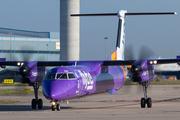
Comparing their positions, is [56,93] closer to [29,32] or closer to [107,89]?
[107,89]

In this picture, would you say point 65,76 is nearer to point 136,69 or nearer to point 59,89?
point 59,89

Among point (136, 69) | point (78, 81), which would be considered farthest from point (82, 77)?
point (136, 69)

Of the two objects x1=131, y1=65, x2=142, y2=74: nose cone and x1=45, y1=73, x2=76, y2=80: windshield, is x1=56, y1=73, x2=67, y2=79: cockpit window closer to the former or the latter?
x1=45, y1=73, x2=76, y2=80: windshield

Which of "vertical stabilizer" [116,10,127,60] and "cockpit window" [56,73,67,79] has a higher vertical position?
"vertical stabilizer" [116,10,127,60]

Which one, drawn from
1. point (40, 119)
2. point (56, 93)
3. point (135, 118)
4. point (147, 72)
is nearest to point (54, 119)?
point (40, 119)

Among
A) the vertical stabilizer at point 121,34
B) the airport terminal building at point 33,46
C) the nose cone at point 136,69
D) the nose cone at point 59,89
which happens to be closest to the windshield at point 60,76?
the nose cone at point 59,89

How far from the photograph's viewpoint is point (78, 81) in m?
20.3

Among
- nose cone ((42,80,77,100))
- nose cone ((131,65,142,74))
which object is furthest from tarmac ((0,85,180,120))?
nose cone ((131,65,142,74))

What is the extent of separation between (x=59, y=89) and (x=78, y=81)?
1.92 metres

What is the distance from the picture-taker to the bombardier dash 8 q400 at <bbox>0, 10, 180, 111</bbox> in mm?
19250

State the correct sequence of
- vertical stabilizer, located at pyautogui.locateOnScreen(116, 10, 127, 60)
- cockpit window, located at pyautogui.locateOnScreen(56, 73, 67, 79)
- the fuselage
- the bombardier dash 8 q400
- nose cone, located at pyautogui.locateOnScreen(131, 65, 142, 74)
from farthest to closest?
vertical stabilizer, located at pyautogui.locateOnScreen(116, 10, 127, 60), nose cone, located at pyautogui.locateOnScreen(131, 65, 142, 74), cockpit window, located at pyautogui.locateOnScreen(56, 73, 67, 79), the bombardier dash 8 q400, the fuselage

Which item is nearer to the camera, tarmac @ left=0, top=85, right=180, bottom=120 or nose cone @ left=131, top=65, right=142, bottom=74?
tarmac @ left=0, top=85, right=180, bottom=120

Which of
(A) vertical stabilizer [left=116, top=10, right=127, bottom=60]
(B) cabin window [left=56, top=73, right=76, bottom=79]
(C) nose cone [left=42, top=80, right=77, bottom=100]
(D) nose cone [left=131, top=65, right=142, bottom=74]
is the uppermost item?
(A) vertical stabilizer [left=116, top=10, right=127, bottom=60]

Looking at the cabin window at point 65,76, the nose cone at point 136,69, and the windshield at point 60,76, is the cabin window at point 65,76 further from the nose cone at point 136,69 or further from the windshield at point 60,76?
the nose cone at point 136,69
